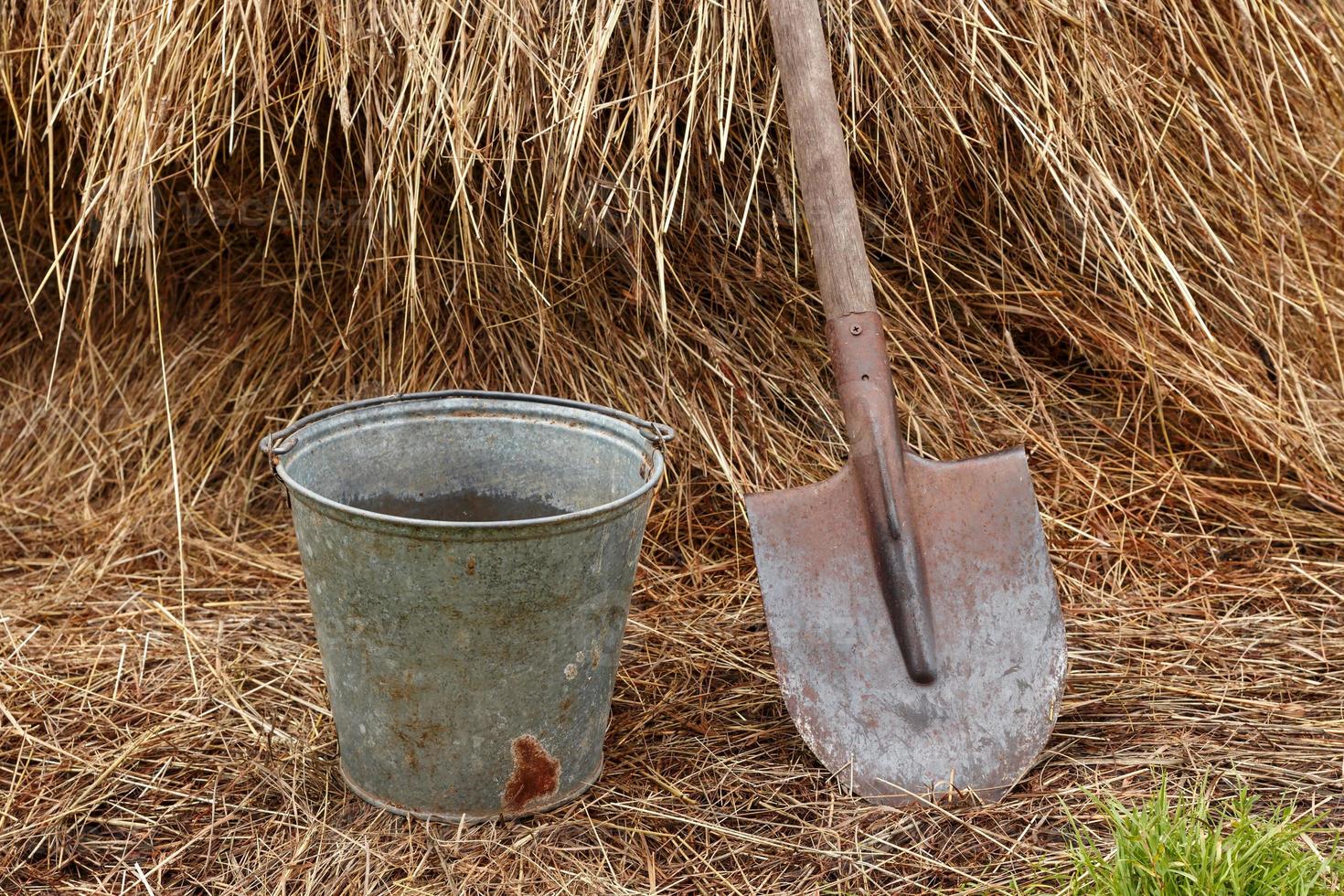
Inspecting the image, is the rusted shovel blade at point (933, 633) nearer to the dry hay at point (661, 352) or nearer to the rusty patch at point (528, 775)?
the dry hay at point (661, 352)

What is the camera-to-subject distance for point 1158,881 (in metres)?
1.38

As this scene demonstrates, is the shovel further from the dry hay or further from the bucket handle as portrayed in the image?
the bucket handle

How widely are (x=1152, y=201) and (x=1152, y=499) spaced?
56cm

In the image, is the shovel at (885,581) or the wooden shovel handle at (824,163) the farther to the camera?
the wooden shovel handle at (824,163)

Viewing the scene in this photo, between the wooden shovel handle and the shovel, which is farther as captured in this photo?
the wooden shovel handle

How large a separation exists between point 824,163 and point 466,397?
64 cm

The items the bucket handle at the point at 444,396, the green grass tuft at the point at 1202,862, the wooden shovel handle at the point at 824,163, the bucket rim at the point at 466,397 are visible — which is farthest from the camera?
the wooden shovel handle at the point at 824,163

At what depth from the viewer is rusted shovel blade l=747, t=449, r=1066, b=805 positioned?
1.77 meters

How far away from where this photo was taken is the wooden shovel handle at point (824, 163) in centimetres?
198

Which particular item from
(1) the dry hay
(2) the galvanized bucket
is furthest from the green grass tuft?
(2) the galvanized bucket

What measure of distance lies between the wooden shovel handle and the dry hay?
13 cm

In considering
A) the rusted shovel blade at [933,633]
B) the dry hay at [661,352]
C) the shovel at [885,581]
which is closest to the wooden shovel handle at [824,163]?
the shovel at [885,581]

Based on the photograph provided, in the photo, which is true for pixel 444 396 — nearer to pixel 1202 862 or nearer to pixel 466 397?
pixel 466 397

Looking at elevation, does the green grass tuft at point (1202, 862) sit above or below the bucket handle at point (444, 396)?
below
